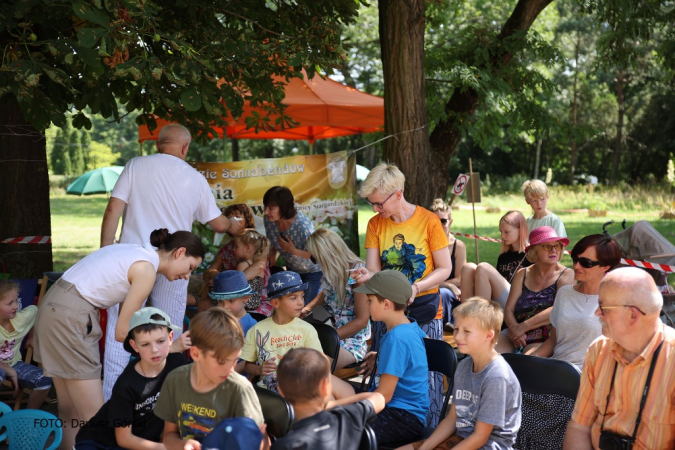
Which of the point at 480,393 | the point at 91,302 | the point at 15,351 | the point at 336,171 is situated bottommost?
the point at 15,351

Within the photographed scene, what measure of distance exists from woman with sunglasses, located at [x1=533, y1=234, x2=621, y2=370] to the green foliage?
2.87m

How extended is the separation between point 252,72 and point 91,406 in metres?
3.75

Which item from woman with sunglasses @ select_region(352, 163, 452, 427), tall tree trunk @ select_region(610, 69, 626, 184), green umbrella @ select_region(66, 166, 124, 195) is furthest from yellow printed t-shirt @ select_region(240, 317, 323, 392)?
tall tree trunk @ select_region(610, 69, 626, 184)

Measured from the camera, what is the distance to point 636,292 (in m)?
2.68

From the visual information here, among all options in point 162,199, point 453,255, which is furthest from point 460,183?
point 162,199

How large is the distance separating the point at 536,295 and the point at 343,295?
1360 millimetres

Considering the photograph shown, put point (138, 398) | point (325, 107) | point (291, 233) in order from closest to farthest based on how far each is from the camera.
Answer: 1. point (138, 398)
2. point (291, 233)
3. point (325, 107)

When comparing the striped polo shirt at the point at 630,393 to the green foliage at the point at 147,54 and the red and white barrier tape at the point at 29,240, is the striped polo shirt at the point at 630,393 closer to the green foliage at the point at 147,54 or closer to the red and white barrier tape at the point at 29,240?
the green foliage at the point at 147,54

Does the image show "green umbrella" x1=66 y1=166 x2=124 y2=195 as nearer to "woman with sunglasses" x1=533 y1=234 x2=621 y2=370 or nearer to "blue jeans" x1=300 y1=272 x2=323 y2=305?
"blue jeans" x1=300 y1=272 x2=323 y2=305

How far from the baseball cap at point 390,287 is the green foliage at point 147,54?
85.9 inches

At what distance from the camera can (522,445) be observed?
3736 millimetres

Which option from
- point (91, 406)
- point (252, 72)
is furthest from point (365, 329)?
point (252, 72)

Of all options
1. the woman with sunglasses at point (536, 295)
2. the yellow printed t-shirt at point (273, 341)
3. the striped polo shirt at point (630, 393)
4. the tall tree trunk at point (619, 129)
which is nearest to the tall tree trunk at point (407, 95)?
the woman with sunglasses at point (536, 295)

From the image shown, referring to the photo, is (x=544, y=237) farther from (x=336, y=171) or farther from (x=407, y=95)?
(x=336, y=171)
